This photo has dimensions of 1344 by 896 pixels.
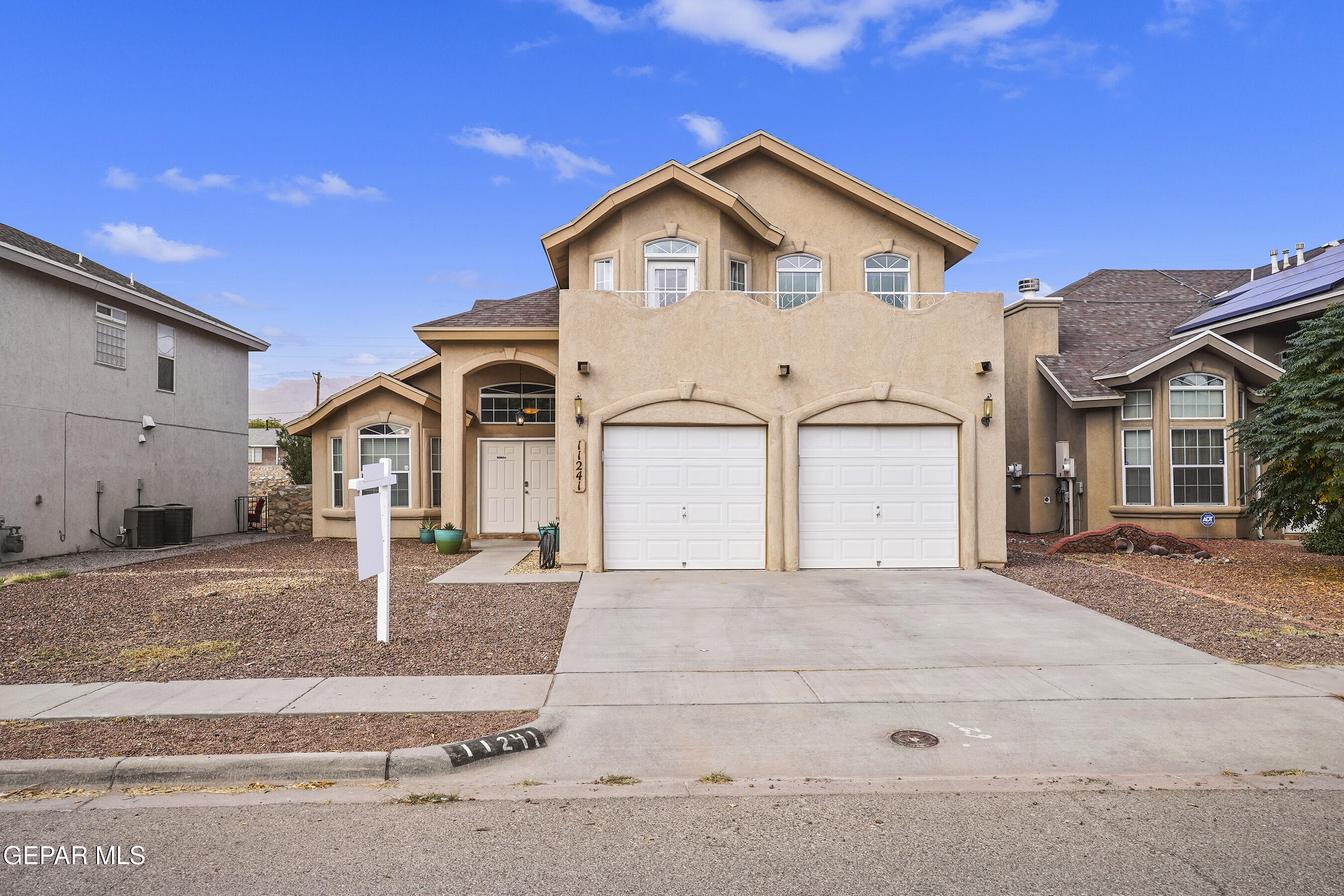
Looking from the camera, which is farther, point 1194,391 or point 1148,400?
point 1148,400

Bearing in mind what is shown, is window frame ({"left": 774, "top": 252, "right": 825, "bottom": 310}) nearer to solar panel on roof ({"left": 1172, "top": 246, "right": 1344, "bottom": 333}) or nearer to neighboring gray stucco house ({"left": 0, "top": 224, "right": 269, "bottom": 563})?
solar panel on roof ({"left": 1172, "top": 246, "right": 1344, "bottom": 333})

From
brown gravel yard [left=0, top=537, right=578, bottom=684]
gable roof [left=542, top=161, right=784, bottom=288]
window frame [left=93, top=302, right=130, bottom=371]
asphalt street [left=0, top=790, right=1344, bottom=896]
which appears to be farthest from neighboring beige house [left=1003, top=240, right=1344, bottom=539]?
window frame [left=93, top=302, right=130, bottom=371]

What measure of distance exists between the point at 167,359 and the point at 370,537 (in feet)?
50.3

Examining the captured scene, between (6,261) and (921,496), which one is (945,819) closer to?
(921,496)

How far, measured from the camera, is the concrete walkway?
11.7 m

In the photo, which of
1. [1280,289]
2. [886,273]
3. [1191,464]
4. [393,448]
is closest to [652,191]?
[886,273]

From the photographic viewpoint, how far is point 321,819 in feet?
14.2

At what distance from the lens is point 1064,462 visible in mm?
18828

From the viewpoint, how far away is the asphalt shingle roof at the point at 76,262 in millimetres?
15750

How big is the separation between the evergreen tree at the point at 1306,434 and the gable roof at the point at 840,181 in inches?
233

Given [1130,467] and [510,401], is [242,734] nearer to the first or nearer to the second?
[510,401]

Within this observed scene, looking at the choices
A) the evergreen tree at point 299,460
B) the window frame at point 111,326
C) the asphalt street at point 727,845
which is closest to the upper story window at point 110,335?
the window frame at point 111,326

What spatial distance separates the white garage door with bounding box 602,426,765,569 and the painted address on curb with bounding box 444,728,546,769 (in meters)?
7.24

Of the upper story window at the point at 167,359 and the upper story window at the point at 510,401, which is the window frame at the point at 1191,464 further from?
the upper story window at the point at 167,359
